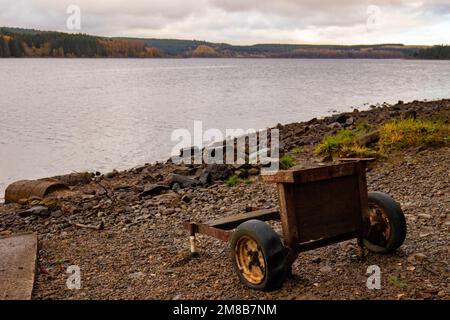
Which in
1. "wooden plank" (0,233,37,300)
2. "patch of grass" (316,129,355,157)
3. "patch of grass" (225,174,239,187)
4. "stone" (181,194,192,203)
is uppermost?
"patch of grass" (316,129,355,157)

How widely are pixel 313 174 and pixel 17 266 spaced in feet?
13.2

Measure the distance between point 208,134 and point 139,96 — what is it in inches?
1149

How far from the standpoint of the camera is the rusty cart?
5.17 metres

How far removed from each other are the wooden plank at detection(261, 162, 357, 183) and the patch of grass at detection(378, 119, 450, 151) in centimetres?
672

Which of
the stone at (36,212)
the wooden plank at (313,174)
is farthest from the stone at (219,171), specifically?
the wooden plank at (313,174)

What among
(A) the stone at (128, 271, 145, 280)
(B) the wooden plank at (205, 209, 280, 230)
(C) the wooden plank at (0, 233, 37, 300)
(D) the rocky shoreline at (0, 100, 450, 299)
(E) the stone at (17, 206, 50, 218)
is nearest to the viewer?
(D) the rocky shoreline at (0, 100, 450, 299)

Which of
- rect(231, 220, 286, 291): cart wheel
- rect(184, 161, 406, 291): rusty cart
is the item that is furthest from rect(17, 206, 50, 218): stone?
rect(231, 220, 286, 291): cart wheel

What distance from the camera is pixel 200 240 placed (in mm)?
7605

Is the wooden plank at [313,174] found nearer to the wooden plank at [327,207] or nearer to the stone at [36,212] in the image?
the wooden plank at [327,207]

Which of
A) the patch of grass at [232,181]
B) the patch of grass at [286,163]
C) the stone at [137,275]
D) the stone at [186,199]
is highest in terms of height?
the patch of grass at [286,163]

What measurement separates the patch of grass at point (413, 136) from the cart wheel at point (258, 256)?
725 cm

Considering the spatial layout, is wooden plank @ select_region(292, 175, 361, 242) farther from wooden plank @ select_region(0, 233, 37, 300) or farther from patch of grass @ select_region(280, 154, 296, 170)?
patch of grass @ select_region(280, 154, 296, 170)

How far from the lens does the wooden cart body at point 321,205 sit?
5227mm
